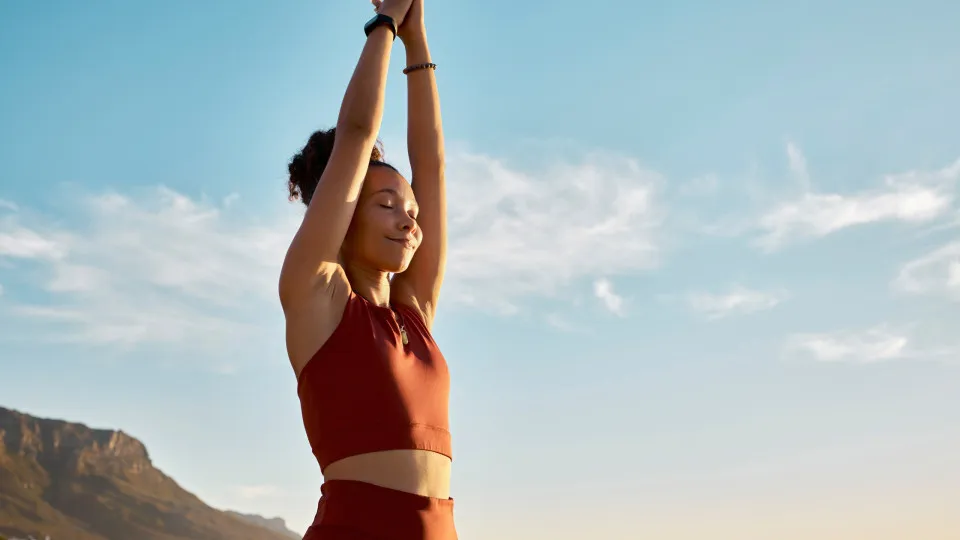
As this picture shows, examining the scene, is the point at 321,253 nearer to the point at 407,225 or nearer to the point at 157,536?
the point at 407,225

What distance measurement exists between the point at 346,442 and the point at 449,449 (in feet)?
1.34

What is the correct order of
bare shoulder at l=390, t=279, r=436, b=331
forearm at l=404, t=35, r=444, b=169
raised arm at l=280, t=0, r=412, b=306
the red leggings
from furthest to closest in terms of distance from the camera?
forearm at l=404, t=35, r=444, b=169 < bare shoulder at l=390, t=279, r=436, b=331 < raised arm at l=280, t=0, r=412, b=306 < the red leggings

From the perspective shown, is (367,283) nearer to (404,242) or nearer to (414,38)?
(404,242)

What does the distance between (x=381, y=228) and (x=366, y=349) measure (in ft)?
1.83

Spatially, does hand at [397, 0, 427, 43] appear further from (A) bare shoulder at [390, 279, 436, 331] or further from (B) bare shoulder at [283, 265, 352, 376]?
(B) bare shoulder at [283, 265, 352, 376]

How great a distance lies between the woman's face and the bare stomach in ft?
2.62

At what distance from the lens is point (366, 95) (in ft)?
10.8

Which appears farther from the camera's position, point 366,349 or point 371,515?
point 366,349

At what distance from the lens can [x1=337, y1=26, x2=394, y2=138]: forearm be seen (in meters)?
3.28

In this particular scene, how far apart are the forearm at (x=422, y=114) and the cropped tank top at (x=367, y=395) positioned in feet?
3.13

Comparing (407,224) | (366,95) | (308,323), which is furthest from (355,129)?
(308,323)

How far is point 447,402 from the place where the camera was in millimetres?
3291

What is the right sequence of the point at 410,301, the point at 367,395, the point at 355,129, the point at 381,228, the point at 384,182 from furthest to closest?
the point at 410,301 < the point at 384,182 < the point at 381,228 < the point at 355,129 < the point at 367,395

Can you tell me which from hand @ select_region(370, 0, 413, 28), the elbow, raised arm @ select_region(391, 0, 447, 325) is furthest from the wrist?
the elbow
